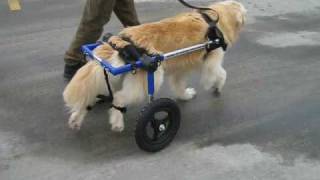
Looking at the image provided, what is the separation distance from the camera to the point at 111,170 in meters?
3.99

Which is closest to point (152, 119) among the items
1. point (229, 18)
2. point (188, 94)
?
point (188, 94)

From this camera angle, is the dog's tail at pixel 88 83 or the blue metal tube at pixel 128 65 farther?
the dog's tail at pixel 88 83

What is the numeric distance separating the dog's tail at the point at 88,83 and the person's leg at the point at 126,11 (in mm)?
1324

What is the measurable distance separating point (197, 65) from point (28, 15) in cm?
381

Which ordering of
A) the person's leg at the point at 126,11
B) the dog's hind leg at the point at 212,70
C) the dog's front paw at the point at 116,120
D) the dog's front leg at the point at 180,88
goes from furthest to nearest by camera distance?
the person's leg at the point at 126,11, the dog's front leg at the point at 180,88, the dog's hind leg at the point at 212,70, the dog's front paw at the point at 116,120

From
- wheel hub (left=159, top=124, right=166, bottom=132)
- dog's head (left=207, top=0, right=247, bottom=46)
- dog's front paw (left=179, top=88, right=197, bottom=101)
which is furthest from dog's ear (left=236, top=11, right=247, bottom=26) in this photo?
wheel hub (left=159, top=124, right=166, bottom=132)

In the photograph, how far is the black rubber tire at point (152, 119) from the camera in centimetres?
396

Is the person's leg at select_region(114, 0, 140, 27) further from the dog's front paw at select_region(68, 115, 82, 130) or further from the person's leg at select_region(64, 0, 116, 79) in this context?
the dog's front paw at select_region(68, 115, 82, 130)

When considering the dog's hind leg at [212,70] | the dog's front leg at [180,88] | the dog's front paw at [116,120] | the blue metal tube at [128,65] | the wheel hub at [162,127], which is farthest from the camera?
the dog's front leg at [180,88]

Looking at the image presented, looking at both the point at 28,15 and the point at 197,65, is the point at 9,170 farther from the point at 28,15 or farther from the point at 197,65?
the point at 28,15

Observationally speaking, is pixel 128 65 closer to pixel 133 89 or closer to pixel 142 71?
pixel 142 71

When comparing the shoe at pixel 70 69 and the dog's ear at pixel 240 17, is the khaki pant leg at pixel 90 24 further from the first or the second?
the dog's ear at pixel 240 17

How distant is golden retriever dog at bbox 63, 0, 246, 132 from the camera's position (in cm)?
407

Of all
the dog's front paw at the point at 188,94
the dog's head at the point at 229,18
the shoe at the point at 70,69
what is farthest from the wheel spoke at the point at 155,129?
the shoe at the point at 70,69
